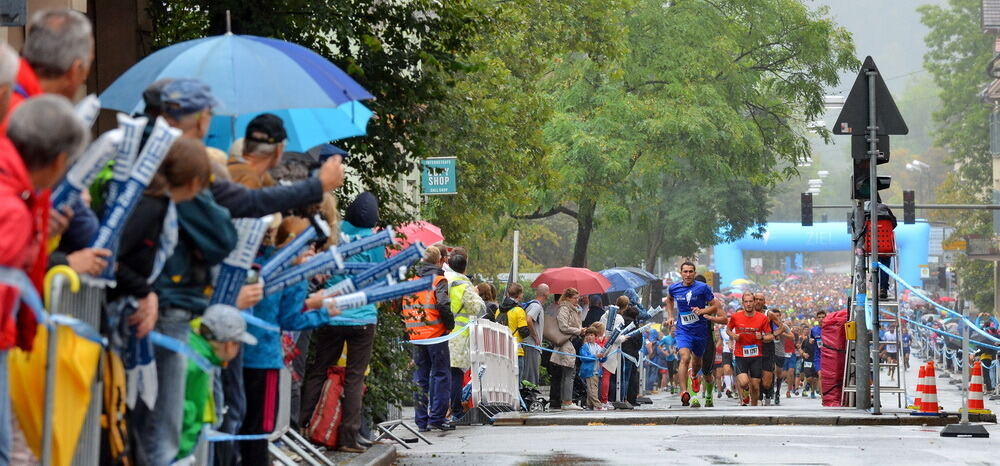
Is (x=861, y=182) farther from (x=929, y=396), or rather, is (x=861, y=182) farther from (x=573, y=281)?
(x=573, y=281)

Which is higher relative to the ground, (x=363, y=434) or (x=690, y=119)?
(x=690, y=119)

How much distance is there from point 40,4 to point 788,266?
627 feet

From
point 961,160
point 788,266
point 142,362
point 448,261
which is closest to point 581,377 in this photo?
point 448,261

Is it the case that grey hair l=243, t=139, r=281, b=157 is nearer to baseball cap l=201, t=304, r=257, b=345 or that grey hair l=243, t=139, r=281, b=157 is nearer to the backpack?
baseball cap l=201, t=304, r=257, b=345

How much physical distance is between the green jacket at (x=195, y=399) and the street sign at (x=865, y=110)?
12795 mm

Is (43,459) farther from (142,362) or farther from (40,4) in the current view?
(40,4)

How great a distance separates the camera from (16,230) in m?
4.86

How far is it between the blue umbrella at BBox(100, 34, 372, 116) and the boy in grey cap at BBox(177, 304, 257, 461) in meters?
1.97

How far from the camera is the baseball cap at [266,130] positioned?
7543 millimetres

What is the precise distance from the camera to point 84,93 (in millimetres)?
13641

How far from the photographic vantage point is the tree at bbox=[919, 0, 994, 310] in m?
75.4

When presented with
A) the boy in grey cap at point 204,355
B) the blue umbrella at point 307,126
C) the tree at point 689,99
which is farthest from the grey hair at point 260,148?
the tree at point 689,99

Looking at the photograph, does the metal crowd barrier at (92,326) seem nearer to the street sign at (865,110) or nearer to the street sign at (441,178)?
the street sign at (865,110)

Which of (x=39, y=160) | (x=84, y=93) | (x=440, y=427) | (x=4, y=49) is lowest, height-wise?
(x=440, y=427)
